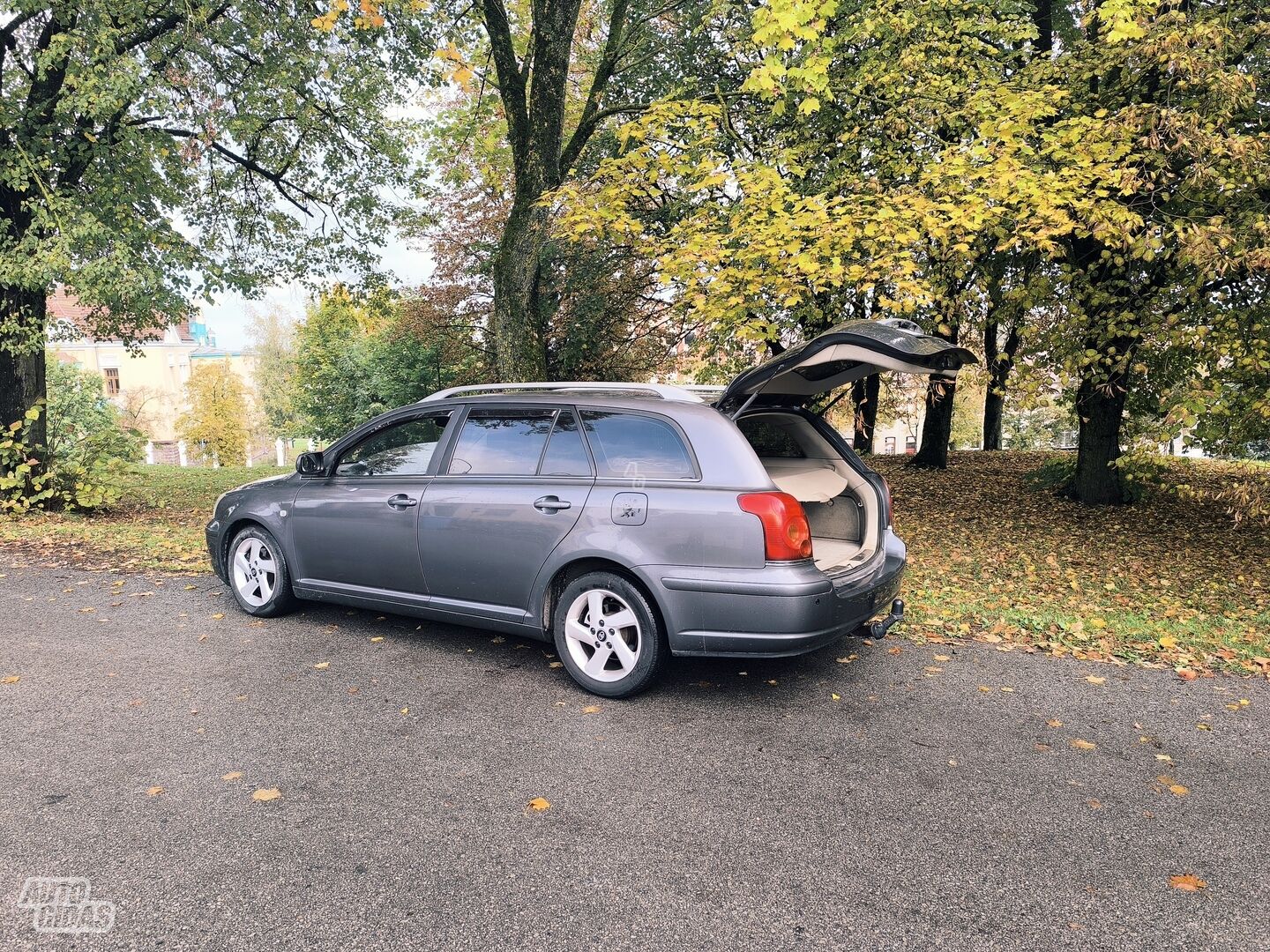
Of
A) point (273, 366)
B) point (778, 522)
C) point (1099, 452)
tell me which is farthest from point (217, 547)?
point (273, 366)

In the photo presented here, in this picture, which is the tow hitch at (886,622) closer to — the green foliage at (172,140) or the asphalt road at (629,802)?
the asphalt road at (629,802)

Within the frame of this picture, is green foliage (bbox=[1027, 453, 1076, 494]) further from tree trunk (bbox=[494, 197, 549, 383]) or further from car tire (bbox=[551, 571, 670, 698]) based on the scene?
car tire (bbox=[551, 571, 670, 698])

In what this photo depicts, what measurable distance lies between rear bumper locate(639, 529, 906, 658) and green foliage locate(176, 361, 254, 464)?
142 ft

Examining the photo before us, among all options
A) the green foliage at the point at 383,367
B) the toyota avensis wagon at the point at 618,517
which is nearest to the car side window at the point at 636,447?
the toyota avensis wagon at the point at 618,517

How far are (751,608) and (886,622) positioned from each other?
1158 millimetres

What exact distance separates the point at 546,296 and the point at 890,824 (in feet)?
53.6

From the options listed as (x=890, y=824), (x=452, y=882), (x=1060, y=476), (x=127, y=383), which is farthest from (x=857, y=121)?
(x=127, y=383)

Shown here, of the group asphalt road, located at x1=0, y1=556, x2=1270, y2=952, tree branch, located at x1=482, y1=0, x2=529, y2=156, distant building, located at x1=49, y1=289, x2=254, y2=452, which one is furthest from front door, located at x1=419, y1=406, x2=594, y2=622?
distant building, located at x1=49, y1=289, x2=254, y2=452

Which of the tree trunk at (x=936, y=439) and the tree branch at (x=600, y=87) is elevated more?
the tree branch at (x=600, y=87)

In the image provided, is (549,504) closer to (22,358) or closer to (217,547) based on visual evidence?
(217,547)

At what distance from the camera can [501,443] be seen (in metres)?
4.80

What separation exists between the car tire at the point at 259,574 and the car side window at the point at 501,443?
1.70 m

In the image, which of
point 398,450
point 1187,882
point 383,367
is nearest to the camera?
point 1187,882

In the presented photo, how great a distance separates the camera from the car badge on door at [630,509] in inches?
163
